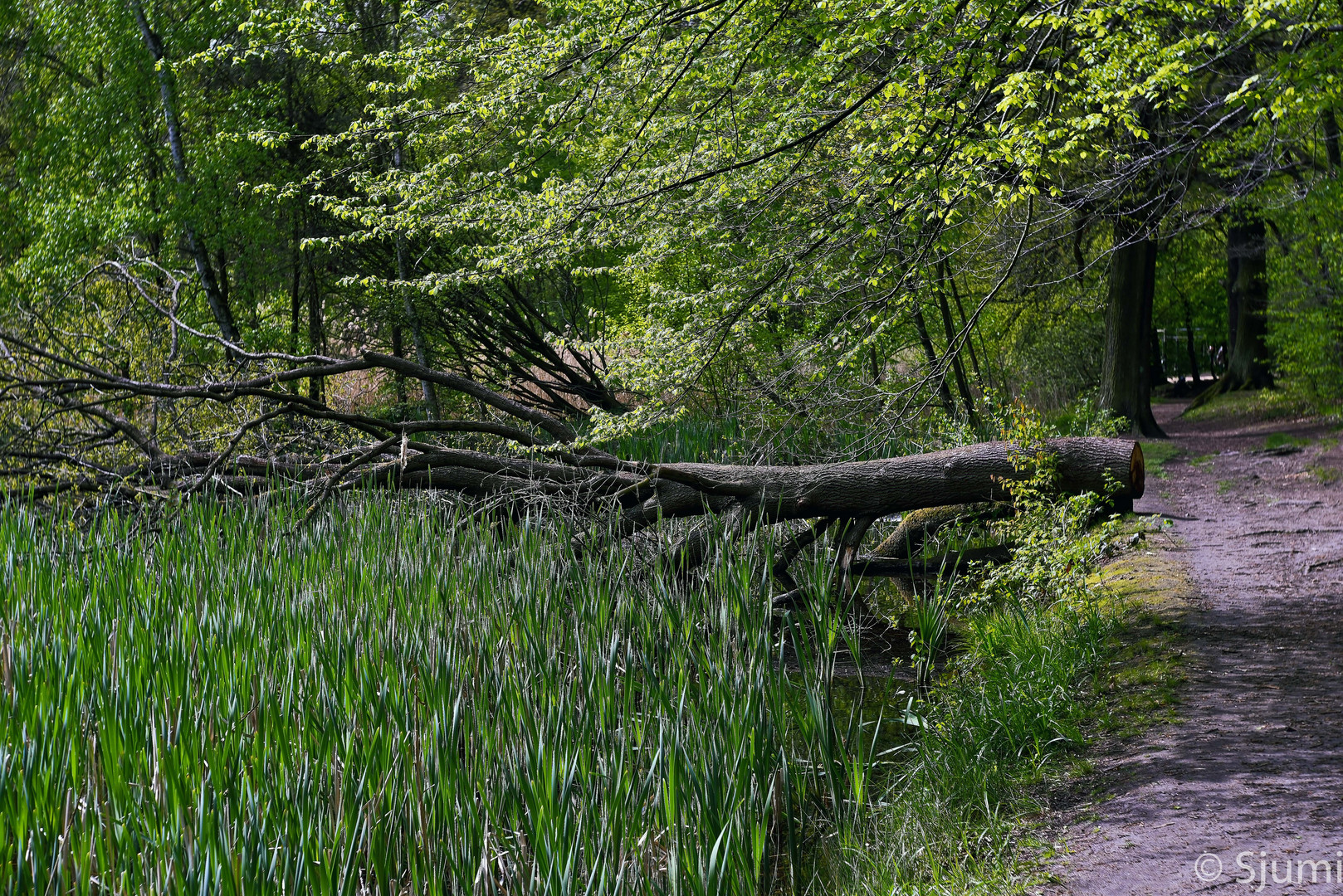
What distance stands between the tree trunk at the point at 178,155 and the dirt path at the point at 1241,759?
39.8 ft

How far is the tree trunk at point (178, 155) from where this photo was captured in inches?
539

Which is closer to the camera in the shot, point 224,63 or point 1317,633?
point 1317,633

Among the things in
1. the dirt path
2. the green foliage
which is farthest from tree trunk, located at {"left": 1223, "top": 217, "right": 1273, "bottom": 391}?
the dirt path

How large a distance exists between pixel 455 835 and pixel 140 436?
6.15 metres

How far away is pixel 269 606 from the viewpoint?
4.06 meters

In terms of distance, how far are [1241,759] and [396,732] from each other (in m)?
2.92

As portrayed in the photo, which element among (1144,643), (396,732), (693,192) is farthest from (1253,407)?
(396,732)

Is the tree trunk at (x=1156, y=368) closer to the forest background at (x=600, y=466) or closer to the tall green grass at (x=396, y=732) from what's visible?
the forest background at (x=600, y=466)

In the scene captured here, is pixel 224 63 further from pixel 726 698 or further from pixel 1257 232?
pixel 1257 232

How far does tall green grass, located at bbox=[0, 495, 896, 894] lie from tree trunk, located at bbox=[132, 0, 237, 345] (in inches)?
395

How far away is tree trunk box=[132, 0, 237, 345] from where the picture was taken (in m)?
13.7

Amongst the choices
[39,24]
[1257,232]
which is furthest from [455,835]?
[1257,232]

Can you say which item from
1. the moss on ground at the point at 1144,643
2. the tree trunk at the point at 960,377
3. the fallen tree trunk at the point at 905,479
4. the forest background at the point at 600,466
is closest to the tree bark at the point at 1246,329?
the forest background at the point at 600,466

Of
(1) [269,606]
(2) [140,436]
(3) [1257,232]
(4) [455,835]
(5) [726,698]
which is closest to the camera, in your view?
(4) [455,835]
